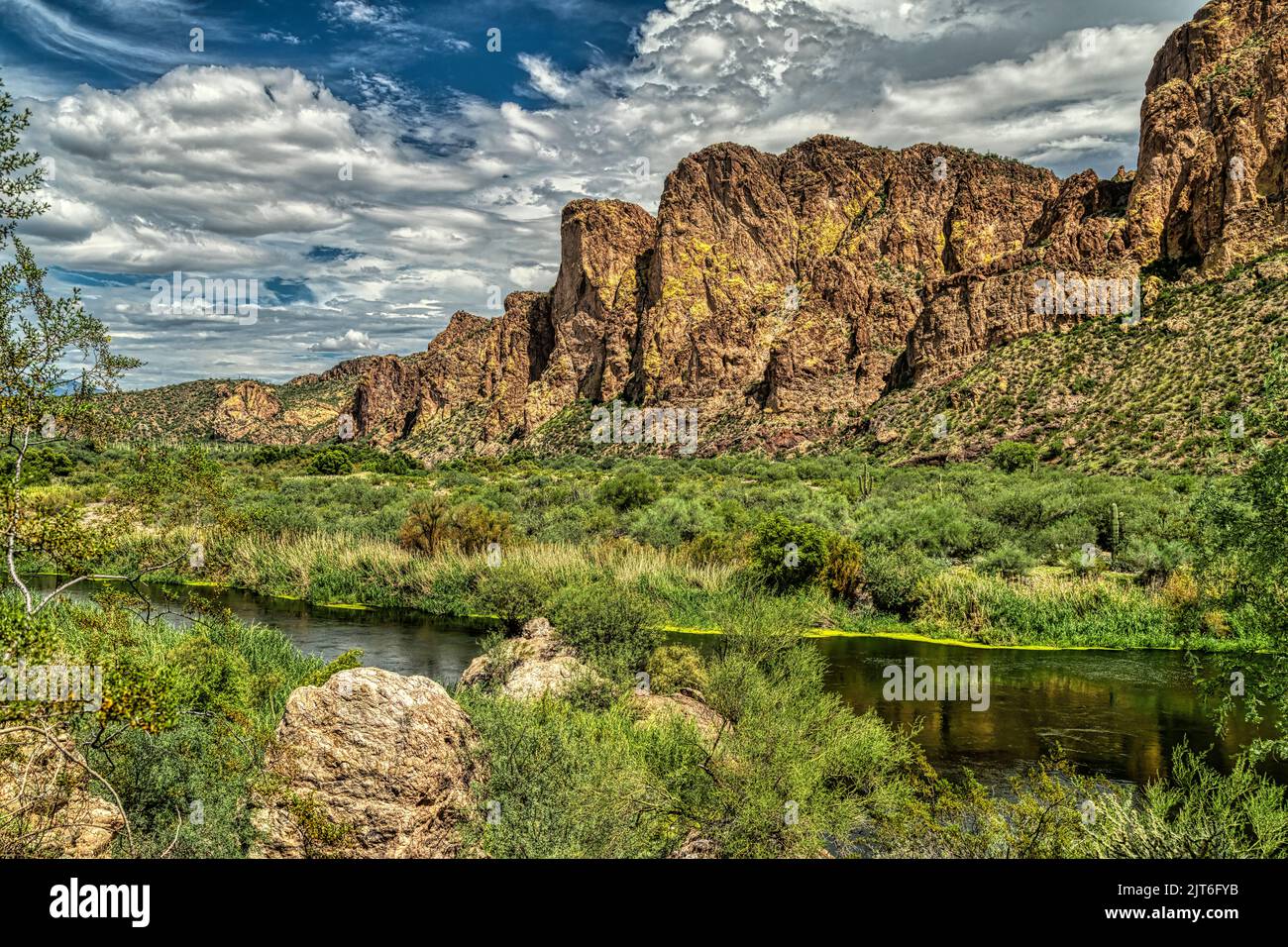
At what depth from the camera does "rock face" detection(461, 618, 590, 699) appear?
40.5 ft

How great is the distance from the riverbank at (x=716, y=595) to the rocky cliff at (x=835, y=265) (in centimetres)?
5208

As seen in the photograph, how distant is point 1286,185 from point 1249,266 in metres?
12.0

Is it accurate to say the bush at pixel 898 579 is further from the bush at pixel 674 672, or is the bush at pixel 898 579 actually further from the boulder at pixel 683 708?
the boulder at pixel 683 708

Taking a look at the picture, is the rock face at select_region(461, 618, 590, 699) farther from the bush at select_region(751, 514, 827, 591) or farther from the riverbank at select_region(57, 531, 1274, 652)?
the bush at select_region(751, 514, 827, 591)

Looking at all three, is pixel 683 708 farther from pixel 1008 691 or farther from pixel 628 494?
pixel 628 494

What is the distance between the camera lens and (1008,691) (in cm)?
1634

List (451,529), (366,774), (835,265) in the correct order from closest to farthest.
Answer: (366,774)
(451,529)
(835,265)

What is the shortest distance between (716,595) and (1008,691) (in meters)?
7.53

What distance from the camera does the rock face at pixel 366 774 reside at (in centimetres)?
715

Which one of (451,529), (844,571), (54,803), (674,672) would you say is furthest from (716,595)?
(54,803)

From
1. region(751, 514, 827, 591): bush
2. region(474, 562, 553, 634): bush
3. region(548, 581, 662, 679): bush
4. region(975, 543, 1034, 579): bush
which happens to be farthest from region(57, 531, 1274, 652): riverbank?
region(548, 581, 662, 679): bush

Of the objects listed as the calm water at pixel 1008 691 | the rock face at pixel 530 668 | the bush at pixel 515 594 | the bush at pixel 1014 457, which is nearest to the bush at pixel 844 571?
the calm water at pixel 1008 691
